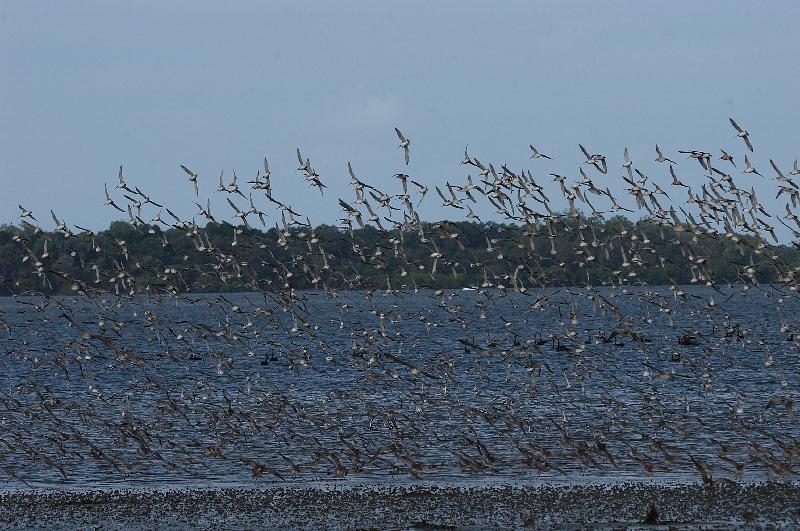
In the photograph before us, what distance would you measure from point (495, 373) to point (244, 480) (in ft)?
110

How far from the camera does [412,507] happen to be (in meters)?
29.2

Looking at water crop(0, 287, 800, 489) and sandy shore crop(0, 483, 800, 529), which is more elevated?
water crop(0, 287, 800, 489)

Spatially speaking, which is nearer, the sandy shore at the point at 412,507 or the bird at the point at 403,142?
the sandy shore at the point at 412,507

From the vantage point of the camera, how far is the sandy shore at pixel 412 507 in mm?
26906

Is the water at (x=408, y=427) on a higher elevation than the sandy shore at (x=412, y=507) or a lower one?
higher

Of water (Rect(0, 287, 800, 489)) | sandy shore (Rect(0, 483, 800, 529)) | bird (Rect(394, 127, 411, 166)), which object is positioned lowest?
sandy shore (Rect(0, 483, 800, 529))

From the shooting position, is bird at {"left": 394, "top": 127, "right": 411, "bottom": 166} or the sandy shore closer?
the sandy shore

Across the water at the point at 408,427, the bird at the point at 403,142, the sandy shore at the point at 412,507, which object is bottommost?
the sandy shore at the point at 412,507

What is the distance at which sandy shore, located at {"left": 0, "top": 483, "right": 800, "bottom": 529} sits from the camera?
88.3 feet

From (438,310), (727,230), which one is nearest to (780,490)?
(727,230)

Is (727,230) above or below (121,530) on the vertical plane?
above

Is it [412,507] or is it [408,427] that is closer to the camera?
[412,507]

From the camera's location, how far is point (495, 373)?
2613 inches

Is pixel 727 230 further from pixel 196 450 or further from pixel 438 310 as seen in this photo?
pixel 438 310
